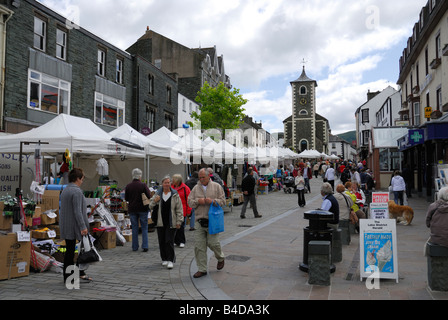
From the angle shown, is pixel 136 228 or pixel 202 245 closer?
pixel 202 245

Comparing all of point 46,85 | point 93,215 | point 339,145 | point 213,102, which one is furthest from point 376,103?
point 93,215

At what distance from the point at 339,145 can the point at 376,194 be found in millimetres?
99997

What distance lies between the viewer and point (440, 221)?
530 centimetres

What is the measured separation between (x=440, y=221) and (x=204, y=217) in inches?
143

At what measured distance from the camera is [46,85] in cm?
1839

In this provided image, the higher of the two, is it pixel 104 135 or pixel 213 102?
pixel 213 102

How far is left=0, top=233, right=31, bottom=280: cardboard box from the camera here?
578 cm

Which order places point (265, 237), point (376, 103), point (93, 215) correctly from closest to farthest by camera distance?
point (93, 215)
point (265, 237)
point (376, 103)

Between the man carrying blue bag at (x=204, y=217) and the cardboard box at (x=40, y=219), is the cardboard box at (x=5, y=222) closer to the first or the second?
the cardboard box at (x=40, y=219)

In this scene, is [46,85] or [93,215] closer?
[93,215]

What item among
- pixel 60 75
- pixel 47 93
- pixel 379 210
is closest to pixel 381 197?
pixel 379 210

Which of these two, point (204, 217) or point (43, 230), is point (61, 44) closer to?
point (43, 230)
